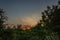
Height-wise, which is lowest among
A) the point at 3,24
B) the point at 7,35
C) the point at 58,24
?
the point at 58,24

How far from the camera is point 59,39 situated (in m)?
6.74

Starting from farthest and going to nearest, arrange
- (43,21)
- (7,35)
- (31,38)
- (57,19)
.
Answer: (43,21)
(31,38)
(7,35)
(57,19)

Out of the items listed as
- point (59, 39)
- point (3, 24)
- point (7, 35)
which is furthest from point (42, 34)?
point (59, 39)

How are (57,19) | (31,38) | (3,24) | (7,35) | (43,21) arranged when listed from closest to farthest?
(57,19) → (7,35) → (31,38) → (3,24) → (43,21)

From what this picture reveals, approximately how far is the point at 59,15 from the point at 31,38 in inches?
1049

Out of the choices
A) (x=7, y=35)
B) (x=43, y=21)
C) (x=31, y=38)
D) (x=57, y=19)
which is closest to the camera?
(x=57, y=19)

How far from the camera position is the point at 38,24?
45.2 metres

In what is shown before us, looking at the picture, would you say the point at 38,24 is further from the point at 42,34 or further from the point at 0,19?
the point at 42,34

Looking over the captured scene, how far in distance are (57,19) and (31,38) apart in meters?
26.7

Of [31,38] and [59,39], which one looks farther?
[31,38]

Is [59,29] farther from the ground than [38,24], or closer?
closer

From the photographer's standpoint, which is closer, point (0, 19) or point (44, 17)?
point (0, 19)

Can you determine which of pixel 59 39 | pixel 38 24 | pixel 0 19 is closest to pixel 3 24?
pixel 0 19

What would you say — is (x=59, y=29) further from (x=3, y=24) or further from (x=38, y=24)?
(x=38, y=24)
